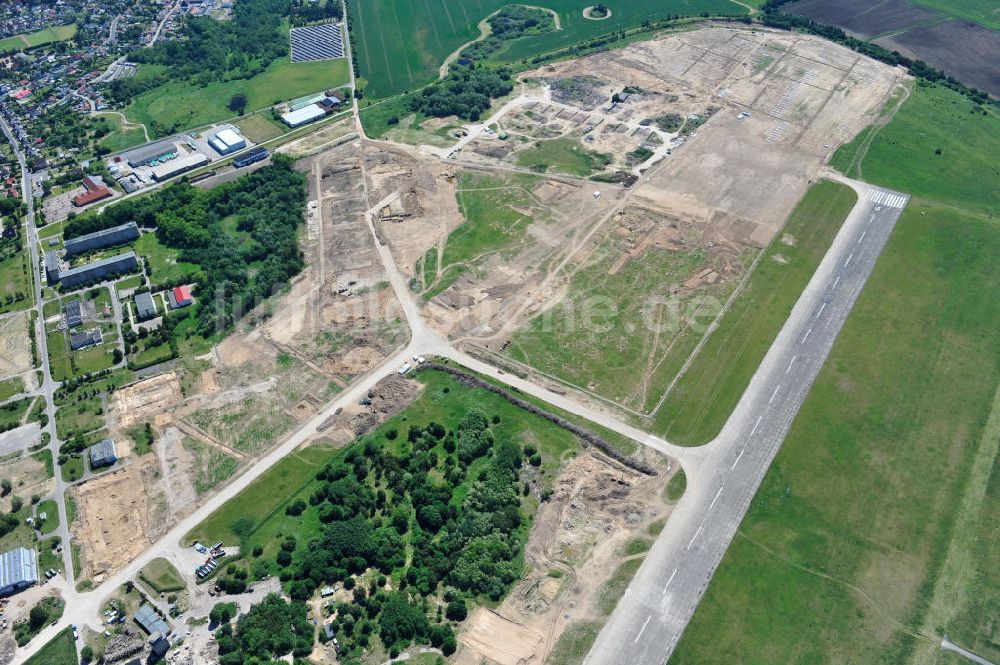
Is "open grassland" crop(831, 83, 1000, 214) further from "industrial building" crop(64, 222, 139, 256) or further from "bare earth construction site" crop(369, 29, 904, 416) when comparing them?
"industrial building" crop(64, 222, 139, 256)

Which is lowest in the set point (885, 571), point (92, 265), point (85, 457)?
point (885, 571)

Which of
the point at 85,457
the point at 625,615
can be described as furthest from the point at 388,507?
the point at 85,457

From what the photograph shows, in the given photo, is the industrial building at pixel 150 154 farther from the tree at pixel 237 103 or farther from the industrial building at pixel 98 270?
the industrial building at pixel 98 270

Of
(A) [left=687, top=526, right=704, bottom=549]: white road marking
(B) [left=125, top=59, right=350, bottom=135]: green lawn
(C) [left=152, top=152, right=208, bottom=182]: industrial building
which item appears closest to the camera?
(A) [left=687, top=526, right=704, bottom=549]: white road marking

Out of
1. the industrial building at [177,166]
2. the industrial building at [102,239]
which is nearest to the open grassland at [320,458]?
the industrial building at [102,239]

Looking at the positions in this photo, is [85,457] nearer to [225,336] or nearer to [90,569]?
[90,569]

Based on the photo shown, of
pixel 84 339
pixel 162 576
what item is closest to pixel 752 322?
pixel 162 576

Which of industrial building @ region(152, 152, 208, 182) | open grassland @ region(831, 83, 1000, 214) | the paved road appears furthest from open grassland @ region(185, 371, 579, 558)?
open grassland @ region(831, 83, 1000, 214)
